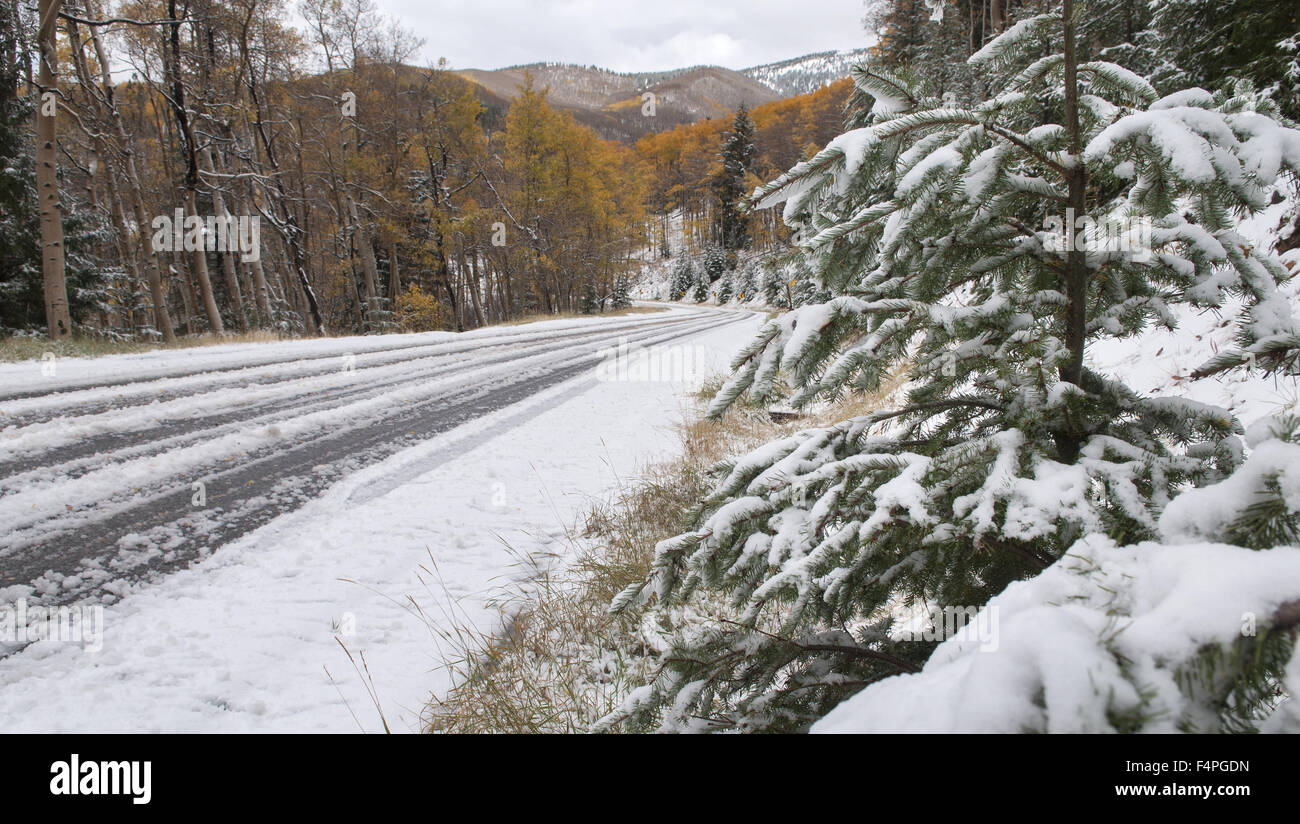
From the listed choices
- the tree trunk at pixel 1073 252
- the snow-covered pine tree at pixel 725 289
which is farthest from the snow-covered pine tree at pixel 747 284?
the tree trunk at pixel 1073 252

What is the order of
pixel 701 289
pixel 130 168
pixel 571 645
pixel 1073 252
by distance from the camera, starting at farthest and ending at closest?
pixel 701 289
pixel 130 168
pixel 571 645
pixel 1073 252

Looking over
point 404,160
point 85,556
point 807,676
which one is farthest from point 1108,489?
point 404,160

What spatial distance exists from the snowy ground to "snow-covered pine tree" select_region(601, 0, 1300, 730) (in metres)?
1.44

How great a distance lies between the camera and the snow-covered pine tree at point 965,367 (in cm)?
128

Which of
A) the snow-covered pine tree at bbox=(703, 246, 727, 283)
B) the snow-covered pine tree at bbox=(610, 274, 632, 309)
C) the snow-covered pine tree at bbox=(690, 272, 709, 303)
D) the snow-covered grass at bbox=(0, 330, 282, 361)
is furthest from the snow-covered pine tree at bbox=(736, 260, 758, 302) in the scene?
the snow-covered grass at bbox=(0, 330, 282, 361)

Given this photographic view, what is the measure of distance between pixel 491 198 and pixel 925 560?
91.0 ft

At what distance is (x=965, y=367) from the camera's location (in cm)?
163

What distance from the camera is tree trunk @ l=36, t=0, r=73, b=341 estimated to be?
9.25 metres

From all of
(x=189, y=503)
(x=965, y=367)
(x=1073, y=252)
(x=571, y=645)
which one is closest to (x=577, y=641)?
(x=571, y=645)

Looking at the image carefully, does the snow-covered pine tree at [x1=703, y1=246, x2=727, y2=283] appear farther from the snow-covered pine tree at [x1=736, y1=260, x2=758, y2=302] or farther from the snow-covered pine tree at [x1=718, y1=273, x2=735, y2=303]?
the snow-covered pine tree at [x1=736, y1=260, x2=758, y2=302]

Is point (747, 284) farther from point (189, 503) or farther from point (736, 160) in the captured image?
point (189, 503)

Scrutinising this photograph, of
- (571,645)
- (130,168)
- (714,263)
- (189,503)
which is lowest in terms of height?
(571,645)

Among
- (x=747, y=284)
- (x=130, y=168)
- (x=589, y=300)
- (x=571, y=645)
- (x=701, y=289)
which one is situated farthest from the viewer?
(x=701, y=289)

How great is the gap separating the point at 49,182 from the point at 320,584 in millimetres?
11545
